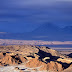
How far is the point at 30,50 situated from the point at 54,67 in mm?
36432

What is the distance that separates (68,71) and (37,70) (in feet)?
36.8

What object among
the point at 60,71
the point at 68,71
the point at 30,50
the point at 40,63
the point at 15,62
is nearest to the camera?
the point at 68,71

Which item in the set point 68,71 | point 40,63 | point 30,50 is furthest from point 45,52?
point 68,71

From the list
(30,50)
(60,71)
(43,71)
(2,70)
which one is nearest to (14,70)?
(2,70)

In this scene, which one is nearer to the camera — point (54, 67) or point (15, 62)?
point (54, 67)

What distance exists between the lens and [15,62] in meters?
70.2

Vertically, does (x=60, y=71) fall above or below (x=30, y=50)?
below

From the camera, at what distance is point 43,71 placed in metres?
56.2

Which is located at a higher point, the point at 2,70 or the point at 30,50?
the point at 30,50

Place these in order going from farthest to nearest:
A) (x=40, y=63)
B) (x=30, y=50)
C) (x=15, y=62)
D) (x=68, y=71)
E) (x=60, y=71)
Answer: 1. (x=30, y=50)
2. (x=15, y=62)
3. (x=40, y=63)
4. (x=60, y=71)
5. (x=68, y=71)

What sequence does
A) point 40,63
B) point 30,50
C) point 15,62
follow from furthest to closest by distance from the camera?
point 30,50 → point 15,62 → point 40,63

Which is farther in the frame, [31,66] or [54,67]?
[31,66]

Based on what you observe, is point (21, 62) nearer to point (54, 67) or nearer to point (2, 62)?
point (2, 62)

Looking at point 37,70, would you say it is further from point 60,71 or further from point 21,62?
point 21,62
